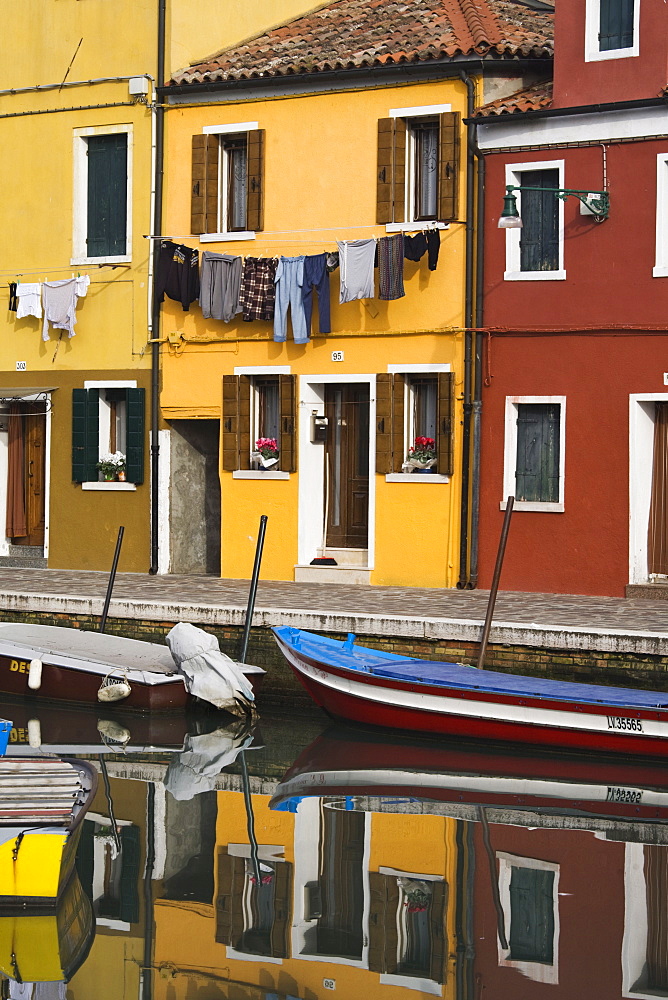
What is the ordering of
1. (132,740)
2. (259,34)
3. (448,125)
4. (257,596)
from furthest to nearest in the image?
(259,34)
(448,125)
(257,596)
(132,740)

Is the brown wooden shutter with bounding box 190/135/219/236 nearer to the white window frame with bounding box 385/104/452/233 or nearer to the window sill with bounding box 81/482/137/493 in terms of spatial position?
the white window frame with bounding box 385/104/452/233

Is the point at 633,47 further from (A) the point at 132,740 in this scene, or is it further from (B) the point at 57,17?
(A) the point at 132,740

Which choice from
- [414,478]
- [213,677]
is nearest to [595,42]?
[414,478]

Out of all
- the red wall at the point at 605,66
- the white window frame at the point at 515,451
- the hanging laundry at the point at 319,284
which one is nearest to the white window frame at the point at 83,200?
the hanging laundry at the point at 319,284

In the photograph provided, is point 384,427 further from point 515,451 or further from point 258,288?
point 258,288

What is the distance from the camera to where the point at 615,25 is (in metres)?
19.4

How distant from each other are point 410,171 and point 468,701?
895cm

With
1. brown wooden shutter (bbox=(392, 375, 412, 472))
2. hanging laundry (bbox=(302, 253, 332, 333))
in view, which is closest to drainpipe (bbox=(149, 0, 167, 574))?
hanging laundry (bbox=(302, 253, 332, 333))

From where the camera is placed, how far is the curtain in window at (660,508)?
1939 cm

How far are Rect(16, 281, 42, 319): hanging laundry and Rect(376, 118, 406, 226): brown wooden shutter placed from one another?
584 centimetres

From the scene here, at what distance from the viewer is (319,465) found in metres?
21.8

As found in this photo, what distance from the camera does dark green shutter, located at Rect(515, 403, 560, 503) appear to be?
20.1 meters

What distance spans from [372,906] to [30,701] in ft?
27.5

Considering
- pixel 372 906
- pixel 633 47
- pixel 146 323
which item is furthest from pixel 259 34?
pixel 372 906
